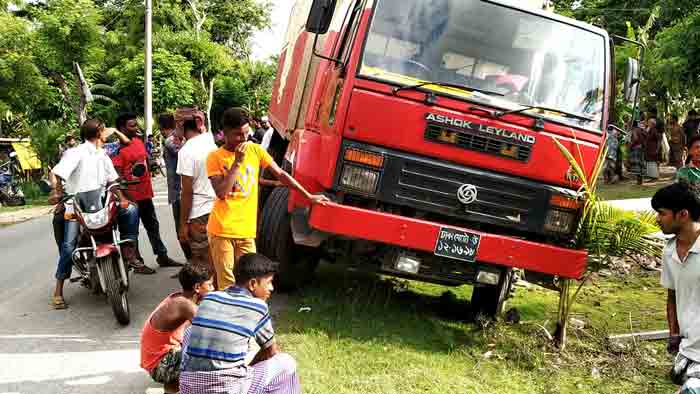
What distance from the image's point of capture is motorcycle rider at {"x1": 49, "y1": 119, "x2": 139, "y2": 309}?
5.75 m

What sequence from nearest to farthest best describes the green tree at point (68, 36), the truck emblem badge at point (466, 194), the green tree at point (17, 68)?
1. the truck emblem badge at point (466, 194)
2. the green tree at point (68, 36)
3. the green tree at point (17, 68)

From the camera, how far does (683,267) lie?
3289mm

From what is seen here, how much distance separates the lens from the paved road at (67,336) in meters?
4.31

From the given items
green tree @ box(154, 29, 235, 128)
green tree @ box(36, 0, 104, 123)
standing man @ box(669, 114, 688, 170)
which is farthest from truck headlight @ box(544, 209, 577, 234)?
green tree @ box(154, 29, 235, 128)

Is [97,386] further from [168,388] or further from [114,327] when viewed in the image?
[114,327]

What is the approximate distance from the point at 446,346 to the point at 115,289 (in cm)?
263

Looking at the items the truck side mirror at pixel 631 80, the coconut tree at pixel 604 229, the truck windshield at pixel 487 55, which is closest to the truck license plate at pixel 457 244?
the coconut tree at pixel 604 229

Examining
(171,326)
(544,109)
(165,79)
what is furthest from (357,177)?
(165,79)

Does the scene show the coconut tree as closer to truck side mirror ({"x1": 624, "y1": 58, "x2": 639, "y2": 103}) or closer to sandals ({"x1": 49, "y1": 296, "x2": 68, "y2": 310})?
truck side mirror ({"x1": 624, "y1": 58, "x2": 639, "y2": 103})

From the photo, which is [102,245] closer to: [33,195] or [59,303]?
[59,303]

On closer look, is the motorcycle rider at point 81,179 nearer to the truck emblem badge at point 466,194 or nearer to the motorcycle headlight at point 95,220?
the motorcycle headlight at point 95,220

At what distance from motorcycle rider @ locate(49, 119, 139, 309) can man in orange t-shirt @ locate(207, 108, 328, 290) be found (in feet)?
5.73

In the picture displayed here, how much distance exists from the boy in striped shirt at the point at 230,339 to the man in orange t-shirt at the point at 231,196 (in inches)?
50.2

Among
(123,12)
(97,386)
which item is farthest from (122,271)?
(123,12)
